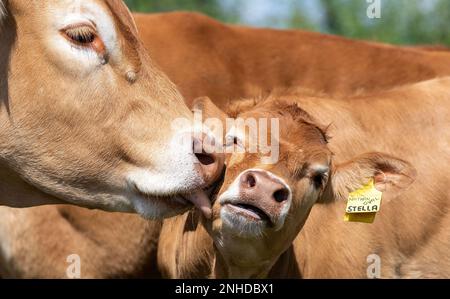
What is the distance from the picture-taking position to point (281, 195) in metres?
4.70

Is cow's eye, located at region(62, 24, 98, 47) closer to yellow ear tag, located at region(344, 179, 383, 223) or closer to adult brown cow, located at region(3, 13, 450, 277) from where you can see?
yellow ear tag, located at region(344, 179, 383, 223)

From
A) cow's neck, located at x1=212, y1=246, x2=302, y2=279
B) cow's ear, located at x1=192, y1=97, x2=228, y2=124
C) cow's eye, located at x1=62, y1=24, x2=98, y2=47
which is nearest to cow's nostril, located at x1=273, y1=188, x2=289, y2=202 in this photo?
cow's neck, located at x1=212, y1=246, x2=302, y2=279

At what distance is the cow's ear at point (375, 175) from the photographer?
5.25 m

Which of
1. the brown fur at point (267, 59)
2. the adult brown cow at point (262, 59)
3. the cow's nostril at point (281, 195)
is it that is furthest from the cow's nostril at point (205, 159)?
the brown fur at point (267, 59)

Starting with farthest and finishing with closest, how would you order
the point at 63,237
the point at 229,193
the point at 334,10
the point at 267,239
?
the point at 334,10, the point at 63,237, the point at 267,239, the point at 229,193

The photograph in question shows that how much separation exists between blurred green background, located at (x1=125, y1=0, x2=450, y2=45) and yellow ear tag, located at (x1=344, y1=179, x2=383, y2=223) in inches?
415

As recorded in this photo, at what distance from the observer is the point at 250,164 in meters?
4.84

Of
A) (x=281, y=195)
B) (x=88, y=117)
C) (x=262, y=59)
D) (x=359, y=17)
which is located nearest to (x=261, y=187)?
(x=281, y=195)

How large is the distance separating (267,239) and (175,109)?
1070mm

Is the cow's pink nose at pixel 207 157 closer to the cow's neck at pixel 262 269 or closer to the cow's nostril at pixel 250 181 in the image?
the cow's nostril at pixel 250 181

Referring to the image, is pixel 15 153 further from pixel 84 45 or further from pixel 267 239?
pixel 267 239

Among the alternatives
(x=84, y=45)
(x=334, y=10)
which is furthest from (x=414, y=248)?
(x=334, y=10)

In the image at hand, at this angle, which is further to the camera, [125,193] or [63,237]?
[63,237]

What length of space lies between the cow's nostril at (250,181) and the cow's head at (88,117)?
463 mm
